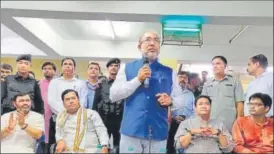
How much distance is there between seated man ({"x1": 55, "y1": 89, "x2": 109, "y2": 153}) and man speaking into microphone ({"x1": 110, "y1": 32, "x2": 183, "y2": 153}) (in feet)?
0.72

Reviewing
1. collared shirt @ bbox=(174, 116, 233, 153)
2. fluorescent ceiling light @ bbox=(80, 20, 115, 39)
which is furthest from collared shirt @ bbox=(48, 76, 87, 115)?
fluorescent ceiling light @ bbox=(80, 20, 115, 39)

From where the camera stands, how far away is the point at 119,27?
5121 millimetres

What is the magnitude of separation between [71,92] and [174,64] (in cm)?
378

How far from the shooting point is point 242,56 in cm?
540

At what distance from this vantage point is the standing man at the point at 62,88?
2.49 m

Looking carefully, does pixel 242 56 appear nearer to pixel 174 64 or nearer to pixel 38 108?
pixel 174 64

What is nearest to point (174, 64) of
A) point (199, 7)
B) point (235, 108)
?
point (199, 7)

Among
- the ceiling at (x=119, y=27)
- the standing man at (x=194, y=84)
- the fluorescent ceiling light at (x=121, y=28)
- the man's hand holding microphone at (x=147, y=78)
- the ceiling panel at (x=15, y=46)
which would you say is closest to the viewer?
the man's hand holding microphone at (x=147, y=78)

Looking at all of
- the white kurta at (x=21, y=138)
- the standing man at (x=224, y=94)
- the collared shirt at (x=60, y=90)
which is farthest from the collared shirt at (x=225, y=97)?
the white kurta at (x=21, y=138)

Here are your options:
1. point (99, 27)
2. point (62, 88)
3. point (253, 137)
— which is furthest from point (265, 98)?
point (99, 27)

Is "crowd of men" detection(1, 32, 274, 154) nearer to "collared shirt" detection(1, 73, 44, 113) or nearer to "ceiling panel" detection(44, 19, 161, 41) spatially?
"collared shirt" detection(1, 73, 44, 113)

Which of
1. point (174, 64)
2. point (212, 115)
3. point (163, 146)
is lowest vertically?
point (163, 146)

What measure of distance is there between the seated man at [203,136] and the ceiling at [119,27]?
0.48 metres

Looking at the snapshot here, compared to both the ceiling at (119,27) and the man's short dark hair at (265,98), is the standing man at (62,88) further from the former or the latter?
the man's short dark hair at (265,98)
